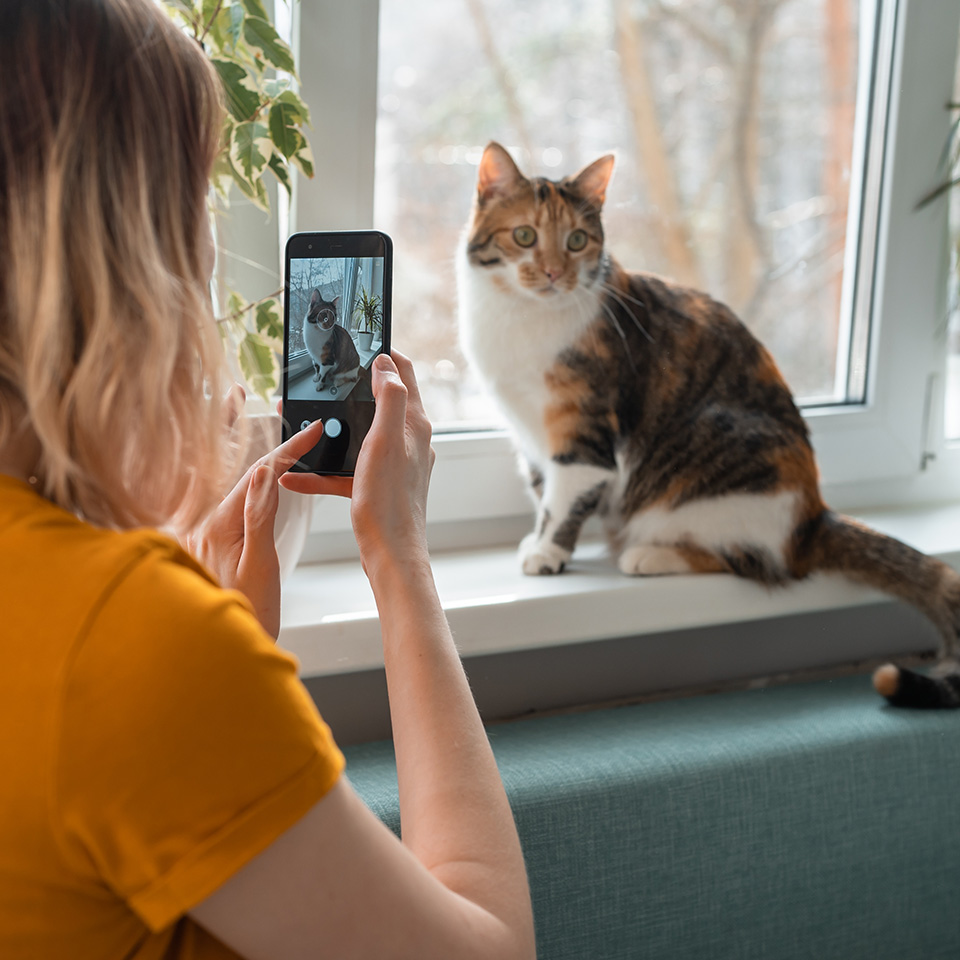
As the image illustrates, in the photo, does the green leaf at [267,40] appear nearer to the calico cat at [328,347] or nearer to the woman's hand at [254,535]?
the calico cat at [328,347]

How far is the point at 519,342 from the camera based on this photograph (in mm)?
1102

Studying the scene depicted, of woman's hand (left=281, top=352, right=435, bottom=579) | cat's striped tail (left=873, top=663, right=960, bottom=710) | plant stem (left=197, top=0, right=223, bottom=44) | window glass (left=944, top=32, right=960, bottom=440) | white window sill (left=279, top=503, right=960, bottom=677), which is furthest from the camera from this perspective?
window glass (left=944, top=32, right=960, bottom=440)

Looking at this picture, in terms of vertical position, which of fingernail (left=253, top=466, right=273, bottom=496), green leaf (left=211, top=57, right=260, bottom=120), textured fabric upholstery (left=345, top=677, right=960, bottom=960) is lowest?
textured fabric upholstery (left=345, top=677, right=960, bottom=960)

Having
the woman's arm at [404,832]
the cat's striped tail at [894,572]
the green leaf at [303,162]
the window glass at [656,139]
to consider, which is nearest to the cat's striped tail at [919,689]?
the cat's striped tail at [894,572]

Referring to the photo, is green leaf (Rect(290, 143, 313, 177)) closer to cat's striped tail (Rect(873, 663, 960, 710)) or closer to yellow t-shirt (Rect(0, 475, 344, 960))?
yellow t-shirt (Rect(0, 475, 344, 960))

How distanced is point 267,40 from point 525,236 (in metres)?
0.37

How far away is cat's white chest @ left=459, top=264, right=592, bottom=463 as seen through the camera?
A: 1.10 m

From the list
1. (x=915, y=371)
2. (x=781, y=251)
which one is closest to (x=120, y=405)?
(x=781, y=251)

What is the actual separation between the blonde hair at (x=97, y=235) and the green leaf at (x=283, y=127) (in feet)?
1.29

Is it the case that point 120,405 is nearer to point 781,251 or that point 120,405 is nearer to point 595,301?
point 595,301

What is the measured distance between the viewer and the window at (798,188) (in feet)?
4.08

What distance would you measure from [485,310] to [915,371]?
2.47ft

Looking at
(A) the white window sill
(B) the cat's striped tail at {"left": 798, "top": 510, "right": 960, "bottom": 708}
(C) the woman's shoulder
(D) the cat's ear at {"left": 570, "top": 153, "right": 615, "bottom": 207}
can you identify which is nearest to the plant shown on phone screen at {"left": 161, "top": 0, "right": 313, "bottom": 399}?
(A) the white window sill

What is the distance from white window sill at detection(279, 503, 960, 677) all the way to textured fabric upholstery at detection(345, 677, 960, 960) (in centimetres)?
10
